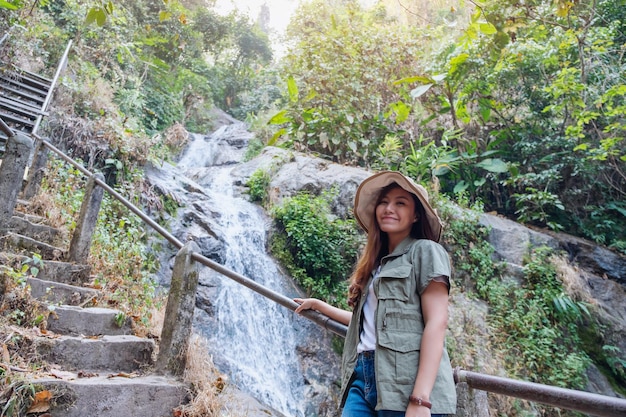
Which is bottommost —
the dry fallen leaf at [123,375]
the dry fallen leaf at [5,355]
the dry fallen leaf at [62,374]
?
the dry fallen leaf at [123,375]

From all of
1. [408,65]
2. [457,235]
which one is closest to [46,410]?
[457,235]

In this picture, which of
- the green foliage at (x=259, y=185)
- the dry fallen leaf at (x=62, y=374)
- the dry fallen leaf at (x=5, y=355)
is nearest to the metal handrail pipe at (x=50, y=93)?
the green foliage at (x=259, y=185)

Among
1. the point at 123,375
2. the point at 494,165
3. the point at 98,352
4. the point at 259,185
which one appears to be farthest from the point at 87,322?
the point at 494,165

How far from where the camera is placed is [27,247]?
4047 millimetres

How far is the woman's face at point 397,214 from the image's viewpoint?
1660 mm

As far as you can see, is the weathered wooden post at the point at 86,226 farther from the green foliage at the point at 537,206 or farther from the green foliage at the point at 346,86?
the green foliage at the point at 537,206

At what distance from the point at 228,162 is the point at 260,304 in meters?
8.44

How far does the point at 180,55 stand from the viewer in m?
16.3

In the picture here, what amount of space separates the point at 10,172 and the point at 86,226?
2.99 ft

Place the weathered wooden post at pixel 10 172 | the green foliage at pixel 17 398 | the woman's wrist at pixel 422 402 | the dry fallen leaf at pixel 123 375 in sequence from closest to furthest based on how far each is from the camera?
1. the woman's wrist at pixel 422 402
2. the green foliage at pixel 17 398
3. the dry fallen leaf at pixel 123 375
4. the weathered wooden post at pixel 10 172

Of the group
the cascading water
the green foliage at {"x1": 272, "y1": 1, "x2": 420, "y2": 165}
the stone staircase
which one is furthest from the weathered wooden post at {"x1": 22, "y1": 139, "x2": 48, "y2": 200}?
the green foliage at {"x1": 272, "y1": 1, "x2": 420, "y2": 165}

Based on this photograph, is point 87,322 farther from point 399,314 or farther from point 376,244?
point 399,314

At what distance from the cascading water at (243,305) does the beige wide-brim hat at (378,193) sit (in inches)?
179

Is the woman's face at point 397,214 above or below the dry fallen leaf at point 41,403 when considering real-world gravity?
above
